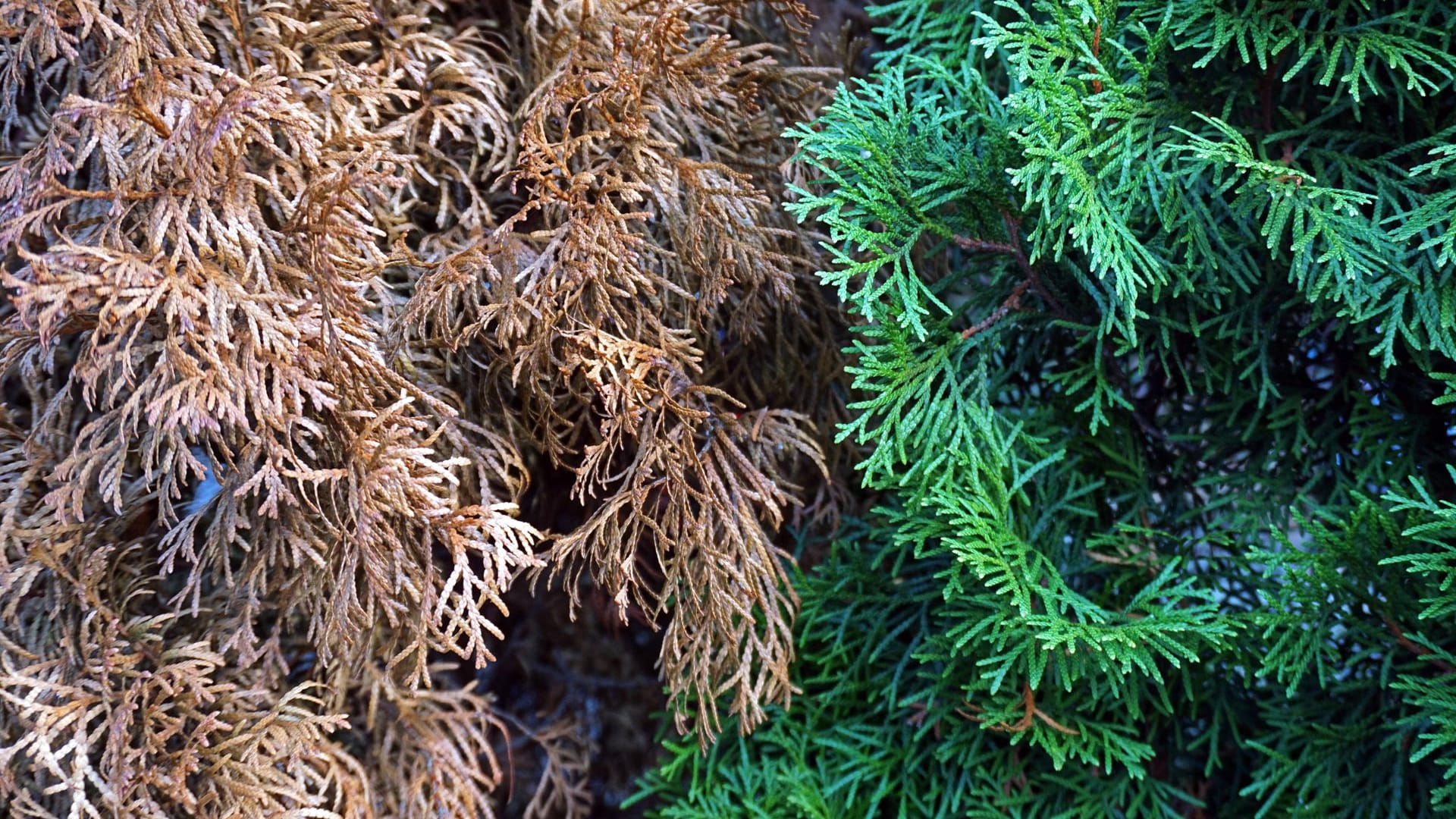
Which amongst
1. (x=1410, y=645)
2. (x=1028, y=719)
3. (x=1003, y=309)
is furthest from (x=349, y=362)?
(x=1410, y=645)

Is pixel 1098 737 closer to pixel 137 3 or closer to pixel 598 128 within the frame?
pixel 598 128

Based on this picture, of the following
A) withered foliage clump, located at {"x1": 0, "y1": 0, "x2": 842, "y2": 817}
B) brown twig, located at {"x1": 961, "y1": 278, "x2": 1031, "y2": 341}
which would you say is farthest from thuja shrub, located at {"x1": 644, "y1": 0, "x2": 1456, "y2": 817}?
withered foliage clump, located at {"x1": 0, "y1": 0, "x2": 842, "y2": 817}

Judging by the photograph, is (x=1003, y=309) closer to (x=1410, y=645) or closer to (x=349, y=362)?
(x=1410, y=645)

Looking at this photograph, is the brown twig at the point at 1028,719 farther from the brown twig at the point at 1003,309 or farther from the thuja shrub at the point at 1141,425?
the brown twig at the point at 1003,309

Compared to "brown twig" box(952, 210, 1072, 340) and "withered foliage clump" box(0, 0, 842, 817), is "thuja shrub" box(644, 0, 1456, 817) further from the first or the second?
"withered foliage clump" box(0, 0, 842, 817)

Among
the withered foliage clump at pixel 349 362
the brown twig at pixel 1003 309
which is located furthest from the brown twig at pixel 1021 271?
the withered foliage clump at pixel 349 362

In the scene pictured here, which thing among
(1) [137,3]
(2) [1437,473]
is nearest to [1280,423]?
(2) [1437,473]

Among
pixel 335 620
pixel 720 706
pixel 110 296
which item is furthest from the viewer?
pixel 720 706
